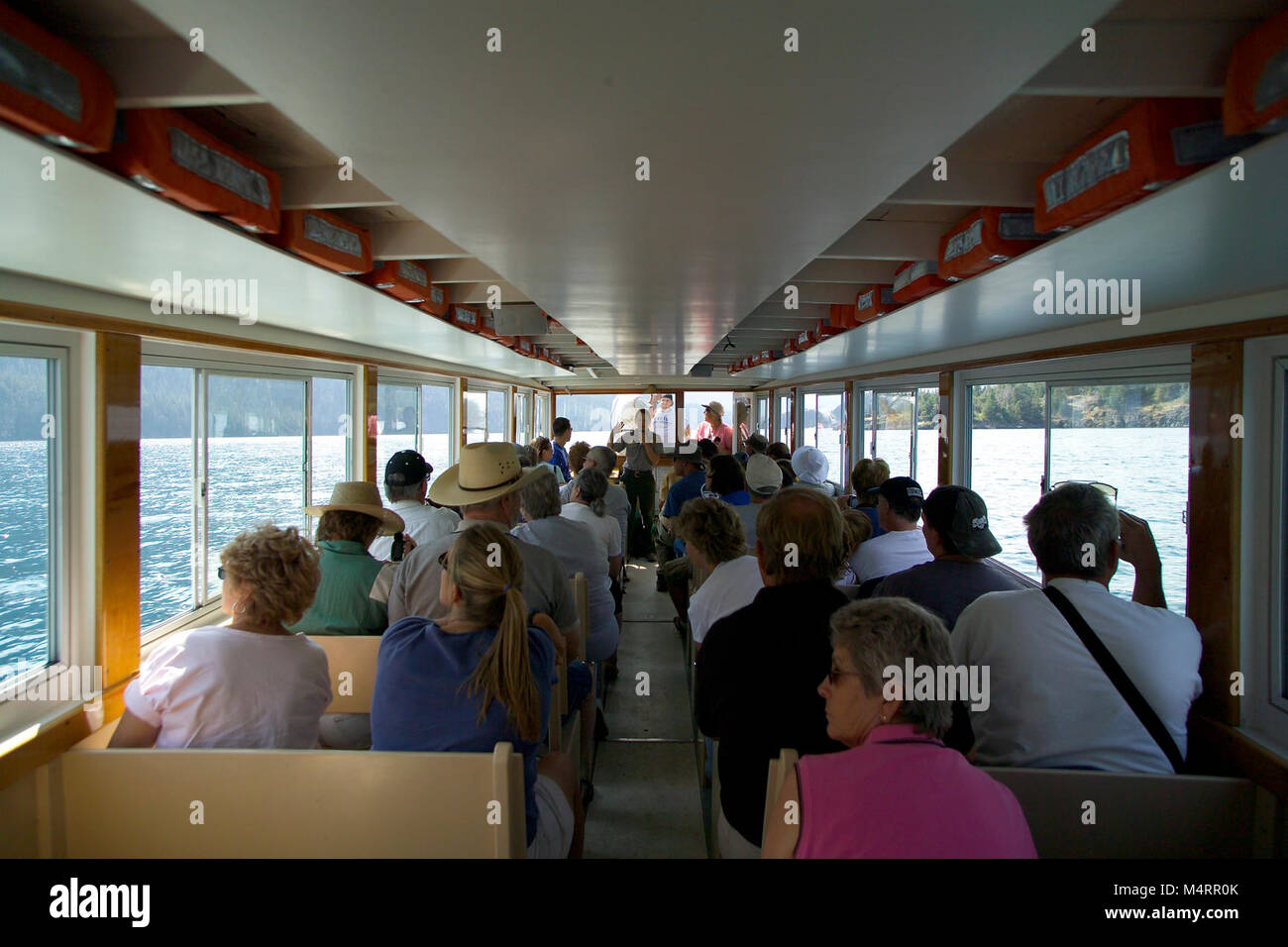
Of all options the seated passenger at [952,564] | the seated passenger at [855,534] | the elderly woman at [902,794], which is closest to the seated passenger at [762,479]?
the seated passenger at [855,534]

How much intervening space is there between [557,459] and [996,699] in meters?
6.44

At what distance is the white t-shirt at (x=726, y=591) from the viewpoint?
2.59 metres

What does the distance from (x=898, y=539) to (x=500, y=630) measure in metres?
2.09

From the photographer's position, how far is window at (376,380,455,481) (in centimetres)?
608

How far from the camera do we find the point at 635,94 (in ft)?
3.79

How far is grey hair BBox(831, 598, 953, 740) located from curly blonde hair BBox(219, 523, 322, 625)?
149cm

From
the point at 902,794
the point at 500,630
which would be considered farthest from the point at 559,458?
the point at 902,794

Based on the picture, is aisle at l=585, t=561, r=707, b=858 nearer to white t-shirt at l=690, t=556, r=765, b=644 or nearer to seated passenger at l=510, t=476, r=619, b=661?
seated passenger at l=510, t=476, r=619, b=661

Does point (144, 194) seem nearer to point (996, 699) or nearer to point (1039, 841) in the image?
point (996, 699)

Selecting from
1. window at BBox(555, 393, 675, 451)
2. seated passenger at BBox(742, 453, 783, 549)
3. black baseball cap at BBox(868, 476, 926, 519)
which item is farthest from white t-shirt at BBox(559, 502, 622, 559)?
window at BBox(555, 393, 675, 451)

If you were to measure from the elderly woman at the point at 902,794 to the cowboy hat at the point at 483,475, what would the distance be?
199 centimetres

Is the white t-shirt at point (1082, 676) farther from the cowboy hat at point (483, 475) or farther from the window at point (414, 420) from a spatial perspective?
the window at point (414, 420)
